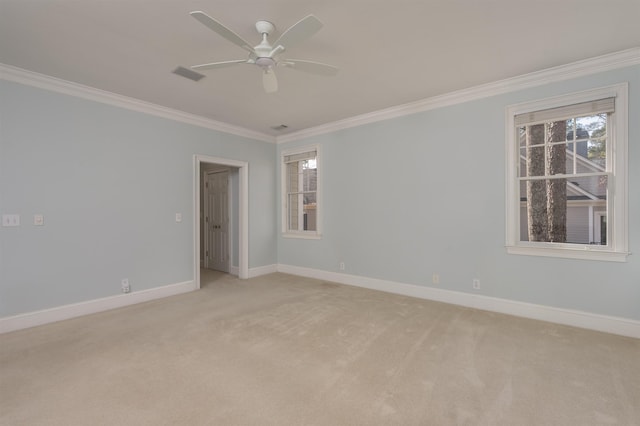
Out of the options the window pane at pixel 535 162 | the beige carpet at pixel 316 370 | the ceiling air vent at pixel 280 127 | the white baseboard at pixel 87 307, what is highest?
the ceiling air vent at pixel 280 127

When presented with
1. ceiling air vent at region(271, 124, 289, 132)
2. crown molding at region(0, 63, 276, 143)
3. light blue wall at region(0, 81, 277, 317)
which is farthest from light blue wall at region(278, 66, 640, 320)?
light blue wall at region(0, 81, 277, 317)

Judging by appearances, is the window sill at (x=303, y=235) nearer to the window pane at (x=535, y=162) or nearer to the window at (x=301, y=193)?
the window at (x=301, y=193)

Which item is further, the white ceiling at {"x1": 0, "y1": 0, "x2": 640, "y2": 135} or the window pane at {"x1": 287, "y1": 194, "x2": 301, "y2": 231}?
the window pane at {"x1": 287, "y1": 194, "x2": 301, "y2": 231}

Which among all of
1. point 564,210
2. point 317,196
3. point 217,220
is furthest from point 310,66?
point 217,220

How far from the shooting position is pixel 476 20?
2.32 metres

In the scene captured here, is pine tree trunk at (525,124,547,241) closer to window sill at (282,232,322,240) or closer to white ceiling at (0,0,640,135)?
white ceiling at (0,0,640,135)

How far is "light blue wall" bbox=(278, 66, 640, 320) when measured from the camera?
293 cm

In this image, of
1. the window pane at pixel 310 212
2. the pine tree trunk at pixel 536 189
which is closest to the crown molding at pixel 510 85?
the pine tree trunk at pixel 536 189

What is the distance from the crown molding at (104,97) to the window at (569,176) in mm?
4291

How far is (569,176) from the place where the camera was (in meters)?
3.15

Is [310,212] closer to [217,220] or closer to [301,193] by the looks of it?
[301,193]

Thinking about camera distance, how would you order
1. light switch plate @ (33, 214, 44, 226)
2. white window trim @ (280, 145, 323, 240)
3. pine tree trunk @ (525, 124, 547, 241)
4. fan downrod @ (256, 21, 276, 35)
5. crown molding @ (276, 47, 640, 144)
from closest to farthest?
fan downrod @ (256, 21, 276, 35) < crown molding @ (276, 47, 640, 144) < light switch plate @ (33, 214, 44, 226) < pine tree trunk @ (525, 124, 547, 241) < white window trim @ (280, 145, 323, 240)

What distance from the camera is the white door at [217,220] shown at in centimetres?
586

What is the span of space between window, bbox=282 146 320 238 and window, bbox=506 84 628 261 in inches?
120
